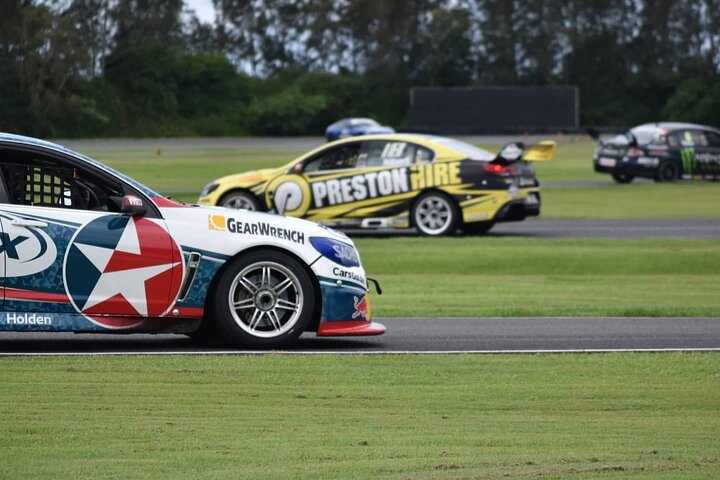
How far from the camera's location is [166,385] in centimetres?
805

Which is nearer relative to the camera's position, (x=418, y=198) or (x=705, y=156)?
(x=418, y=198)

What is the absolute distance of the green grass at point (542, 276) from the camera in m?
13.2

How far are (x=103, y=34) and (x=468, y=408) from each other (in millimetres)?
29578

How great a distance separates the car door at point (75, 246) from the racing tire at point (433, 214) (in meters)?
12.3

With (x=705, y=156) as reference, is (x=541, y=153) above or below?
above

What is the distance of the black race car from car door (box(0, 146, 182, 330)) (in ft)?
97.8

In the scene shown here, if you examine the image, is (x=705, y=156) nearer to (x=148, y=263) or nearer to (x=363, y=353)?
(x=363, y=353)

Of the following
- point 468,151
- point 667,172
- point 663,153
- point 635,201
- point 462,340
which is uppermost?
point 468,151

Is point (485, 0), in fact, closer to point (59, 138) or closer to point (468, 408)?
point (59, 138)

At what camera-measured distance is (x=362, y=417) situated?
730 cm

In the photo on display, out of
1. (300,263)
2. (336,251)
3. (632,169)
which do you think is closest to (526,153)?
(336,251)

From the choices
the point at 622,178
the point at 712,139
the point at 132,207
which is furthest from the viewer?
the point at 622,178

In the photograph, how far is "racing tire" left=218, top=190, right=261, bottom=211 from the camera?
2169 centimetres

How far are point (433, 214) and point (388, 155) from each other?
110 cm
